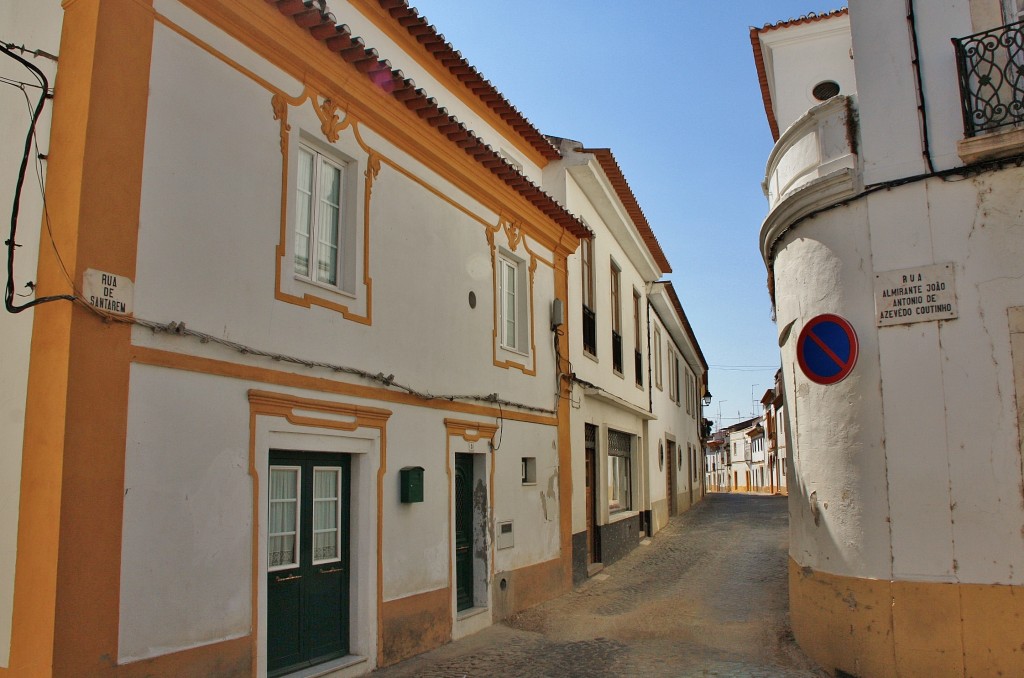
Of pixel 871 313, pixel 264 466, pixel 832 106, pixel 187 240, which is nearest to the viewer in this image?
pixel 187 240

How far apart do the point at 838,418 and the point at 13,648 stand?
6521 mm

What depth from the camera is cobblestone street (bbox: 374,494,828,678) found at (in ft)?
25.4

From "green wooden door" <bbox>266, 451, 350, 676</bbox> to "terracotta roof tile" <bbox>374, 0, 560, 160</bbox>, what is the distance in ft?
17.5

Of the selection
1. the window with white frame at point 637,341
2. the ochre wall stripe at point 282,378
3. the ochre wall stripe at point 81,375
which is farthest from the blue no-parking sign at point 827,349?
the window with white frame at point 637,341

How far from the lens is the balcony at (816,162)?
7484 mm

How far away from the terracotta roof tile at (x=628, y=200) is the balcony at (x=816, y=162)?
563 centimetres

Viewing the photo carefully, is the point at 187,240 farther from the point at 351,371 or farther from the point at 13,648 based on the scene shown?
the point at 13,648

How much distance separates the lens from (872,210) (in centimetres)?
728

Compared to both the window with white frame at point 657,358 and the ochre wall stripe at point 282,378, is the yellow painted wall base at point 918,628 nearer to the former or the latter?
the ochre wall stripe at point 282,378

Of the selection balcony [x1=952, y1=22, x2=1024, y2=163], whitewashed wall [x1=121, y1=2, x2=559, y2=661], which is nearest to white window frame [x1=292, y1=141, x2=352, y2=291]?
whitewashed wall [x1=121, y1=2, x2=559, y2=661]

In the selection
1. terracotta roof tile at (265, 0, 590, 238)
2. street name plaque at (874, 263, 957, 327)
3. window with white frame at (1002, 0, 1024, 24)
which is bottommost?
street name plaque at (874, 263, 957, 327)

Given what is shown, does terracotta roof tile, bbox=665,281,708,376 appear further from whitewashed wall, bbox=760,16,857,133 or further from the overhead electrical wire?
the overhead electrical wire

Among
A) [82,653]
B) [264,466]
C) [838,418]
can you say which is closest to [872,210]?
[838,418]

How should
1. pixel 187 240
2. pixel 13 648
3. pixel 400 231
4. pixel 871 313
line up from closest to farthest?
pixel 13 648 < pixel 187 240 < pixel 871 313 < pixel 400 231
